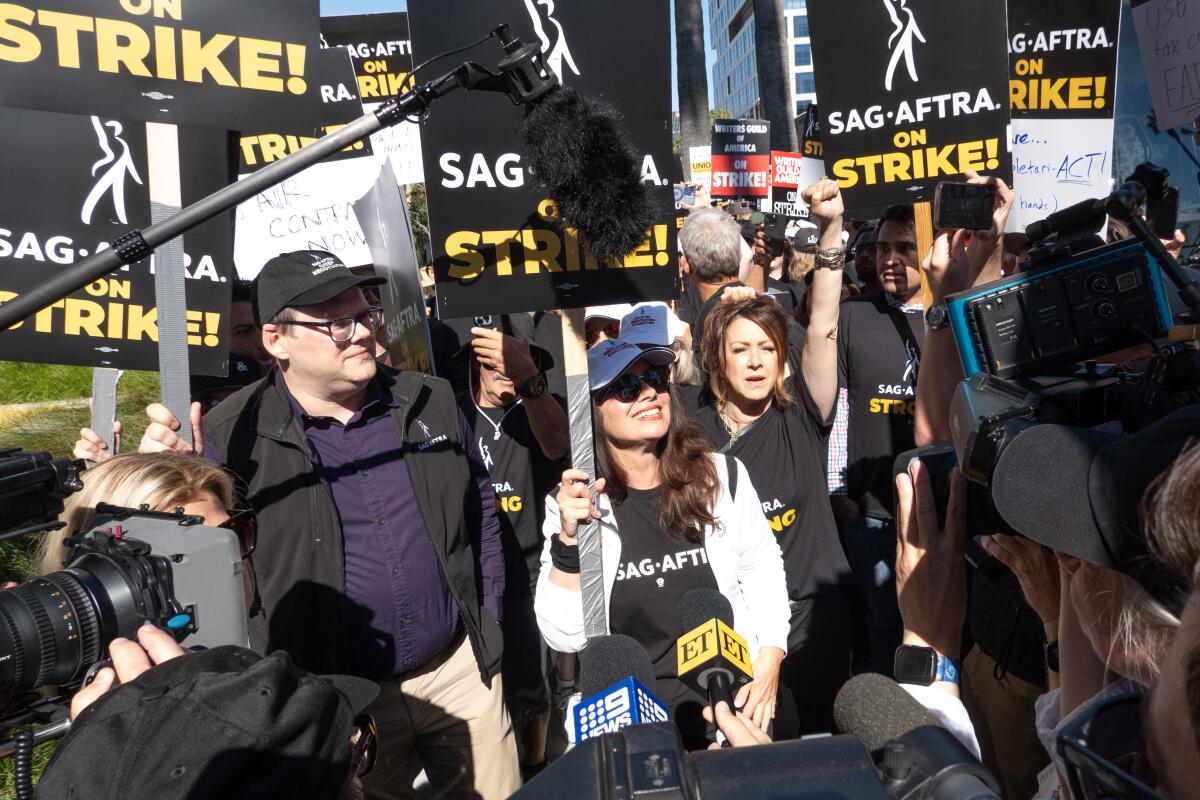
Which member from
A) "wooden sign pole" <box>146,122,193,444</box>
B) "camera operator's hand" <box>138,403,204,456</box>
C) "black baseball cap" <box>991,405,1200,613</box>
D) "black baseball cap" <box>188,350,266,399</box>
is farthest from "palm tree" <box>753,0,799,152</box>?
"black baseball cap" <box>991,405,1200,613</box>

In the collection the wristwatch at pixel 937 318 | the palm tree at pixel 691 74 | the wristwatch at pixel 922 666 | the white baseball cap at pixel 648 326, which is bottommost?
the wristwatch at pixel 922 666

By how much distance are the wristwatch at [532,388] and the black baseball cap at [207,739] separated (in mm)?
2126

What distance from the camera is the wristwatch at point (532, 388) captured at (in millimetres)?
3443

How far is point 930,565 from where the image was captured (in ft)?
6.72

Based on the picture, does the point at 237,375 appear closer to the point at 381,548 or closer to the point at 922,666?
the point at 381,548

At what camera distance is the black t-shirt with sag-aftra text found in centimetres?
395

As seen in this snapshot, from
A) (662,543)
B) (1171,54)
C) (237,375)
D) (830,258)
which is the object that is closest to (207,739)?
(662,543)

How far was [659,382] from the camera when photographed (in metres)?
3.11

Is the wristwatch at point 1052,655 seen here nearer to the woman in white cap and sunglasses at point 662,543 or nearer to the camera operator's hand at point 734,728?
the camera operator's hand at point 734,728

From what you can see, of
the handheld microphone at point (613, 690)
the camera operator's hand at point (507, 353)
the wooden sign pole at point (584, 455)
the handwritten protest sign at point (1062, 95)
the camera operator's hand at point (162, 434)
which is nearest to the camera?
the handheld microphone at point (613, 690)

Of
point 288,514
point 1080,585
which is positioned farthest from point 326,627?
point 1080,585

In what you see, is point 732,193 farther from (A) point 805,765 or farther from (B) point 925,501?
(A) point 805,765

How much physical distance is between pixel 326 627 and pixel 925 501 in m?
1.71

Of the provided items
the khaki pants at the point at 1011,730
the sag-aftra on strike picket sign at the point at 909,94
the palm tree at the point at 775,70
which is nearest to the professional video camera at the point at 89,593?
the khaki pants at the point at 1011,730
